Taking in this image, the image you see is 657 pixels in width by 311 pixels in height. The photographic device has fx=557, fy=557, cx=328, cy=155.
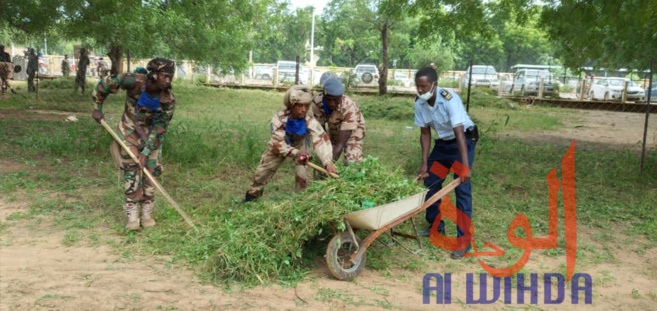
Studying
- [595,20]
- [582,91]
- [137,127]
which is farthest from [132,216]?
[582,91]

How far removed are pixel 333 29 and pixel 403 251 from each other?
47390 millimetres

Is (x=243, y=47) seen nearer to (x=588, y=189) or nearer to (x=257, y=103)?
(x=257, y=103)

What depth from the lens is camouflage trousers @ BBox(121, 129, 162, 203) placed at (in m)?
4.89

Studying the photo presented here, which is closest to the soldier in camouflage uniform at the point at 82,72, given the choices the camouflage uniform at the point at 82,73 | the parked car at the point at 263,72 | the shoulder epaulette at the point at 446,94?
the camouflage uniform at the point at 82,73

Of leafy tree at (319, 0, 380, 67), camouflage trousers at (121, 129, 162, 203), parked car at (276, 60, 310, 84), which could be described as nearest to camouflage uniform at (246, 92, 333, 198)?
camouflage trousers at (121, 129, 162, 203)

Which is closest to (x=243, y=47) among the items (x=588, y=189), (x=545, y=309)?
(x=588, y=189)

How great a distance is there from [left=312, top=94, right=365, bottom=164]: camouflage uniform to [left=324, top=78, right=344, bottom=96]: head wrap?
8.3 inches

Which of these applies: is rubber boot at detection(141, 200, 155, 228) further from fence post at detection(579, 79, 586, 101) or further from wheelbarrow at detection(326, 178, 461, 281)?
fence post at detection(579, 79, 586, 101)

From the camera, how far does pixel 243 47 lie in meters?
19.3

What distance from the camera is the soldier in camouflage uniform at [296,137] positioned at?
183 inches

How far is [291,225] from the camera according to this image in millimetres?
4074

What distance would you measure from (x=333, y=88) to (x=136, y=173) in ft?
6.28

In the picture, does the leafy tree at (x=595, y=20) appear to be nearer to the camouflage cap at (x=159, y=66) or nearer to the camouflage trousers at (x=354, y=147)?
the camouflage trousers at (x=354, y=147)

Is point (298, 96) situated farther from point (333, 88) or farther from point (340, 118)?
Result: point (340, 118)
